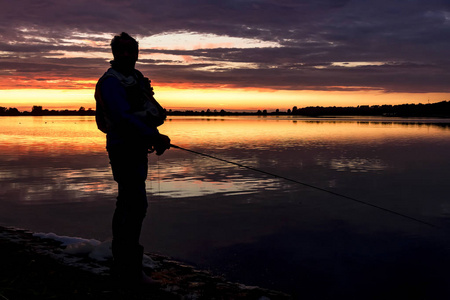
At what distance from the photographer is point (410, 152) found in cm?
2378

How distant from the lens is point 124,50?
459 cm

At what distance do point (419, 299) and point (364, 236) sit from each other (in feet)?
7.87

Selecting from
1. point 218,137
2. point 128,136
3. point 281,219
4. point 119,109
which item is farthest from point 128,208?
point 218,137

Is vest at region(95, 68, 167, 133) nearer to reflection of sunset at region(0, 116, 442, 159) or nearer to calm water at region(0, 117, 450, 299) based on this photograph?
calm water at region(0, 117, 450, 299)

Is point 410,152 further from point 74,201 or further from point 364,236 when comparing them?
point 74,201

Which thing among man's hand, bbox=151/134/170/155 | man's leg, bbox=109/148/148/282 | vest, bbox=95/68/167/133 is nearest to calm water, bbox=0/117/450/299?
man's leg, bbox=109/148/148/282

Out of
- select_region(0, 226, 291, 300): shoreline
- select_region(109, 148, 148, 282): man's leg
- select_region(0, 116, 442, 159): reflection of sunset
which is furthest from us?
select_region(0, 116, 442, 159): reflection of sunset

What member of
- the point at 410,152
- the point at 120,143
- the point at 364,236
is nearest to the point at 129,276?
the point at 120,143

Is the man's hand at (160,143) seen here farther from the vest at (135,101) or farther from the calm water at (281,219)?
the calm water at (281,219)

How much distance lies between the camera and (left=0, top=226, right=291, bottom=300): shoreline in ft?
14.2

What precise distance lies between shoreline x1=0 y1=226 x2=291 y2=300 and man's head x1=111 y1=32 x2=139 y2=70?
8.10ft

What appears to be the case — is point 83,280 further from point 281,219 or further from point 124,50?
point 281,219

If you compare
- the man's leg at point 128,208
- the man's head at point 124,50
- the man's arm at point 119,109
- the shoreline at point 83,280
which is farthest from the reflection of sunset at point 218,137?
the man's arm at point 119,109

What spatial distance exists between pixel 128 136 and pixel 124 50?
3.16 feet
